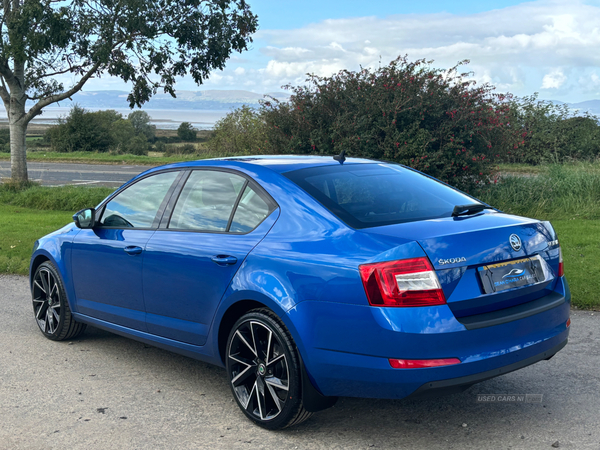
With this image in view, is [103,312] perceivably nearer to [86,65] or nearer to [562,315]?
[562,315]

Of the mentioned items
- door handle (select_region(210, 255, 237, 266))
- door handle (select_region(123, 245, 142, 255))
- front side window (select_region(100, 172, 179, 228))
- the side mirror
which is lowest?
door handle (select_region(123, 245, 142, 255))

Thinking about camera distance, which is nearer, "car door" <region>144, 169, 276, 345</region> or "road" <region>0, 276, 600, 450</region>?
"road" <region>0, 276, 600, 450</region>

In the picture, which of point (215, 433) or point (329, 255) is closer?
point (329, 255)

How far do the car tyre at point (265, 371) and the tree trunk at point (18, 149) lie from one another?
15635 mm

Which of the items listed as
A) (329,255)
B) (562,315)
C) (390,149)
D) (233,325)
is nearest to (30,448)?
(233,325)

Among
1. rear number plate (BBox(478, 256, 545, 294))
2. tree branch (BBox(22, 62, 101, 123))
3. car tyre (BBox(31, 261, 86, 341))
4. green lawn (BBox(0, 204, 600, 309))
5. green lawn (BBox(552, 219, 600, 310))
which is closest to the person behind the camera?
rear number plate (BBox(478, 256, 545, 294))

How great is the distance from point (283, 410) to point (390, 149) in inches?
382

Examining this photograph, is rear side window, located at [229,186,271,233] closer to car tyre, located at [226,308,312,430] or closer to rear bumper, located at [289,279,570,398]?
car tyre, located at [226,308,312,430]

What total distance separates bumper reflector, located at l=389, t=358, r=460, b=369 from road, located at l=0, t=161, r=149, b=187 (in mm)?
19927

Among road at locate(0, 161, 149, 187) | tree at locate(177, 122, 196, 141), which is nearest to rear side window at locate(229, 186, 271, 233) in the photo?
road at locate(0, 161, 149, 187)

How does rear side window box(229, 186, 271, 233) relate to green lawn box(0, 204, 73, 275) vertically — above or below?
above

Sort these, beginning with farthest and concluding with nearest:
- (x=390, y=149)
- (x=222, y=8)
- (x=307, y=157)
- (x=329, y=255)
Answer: (x=222, y=8)
(x=390, y=149)
(x=307, y=157)
(x=329, y=255)

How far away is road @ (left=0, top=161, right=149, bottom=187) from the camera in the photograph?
23.7 m

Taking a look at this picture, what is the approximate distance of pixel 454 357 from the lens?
3.32 meters
